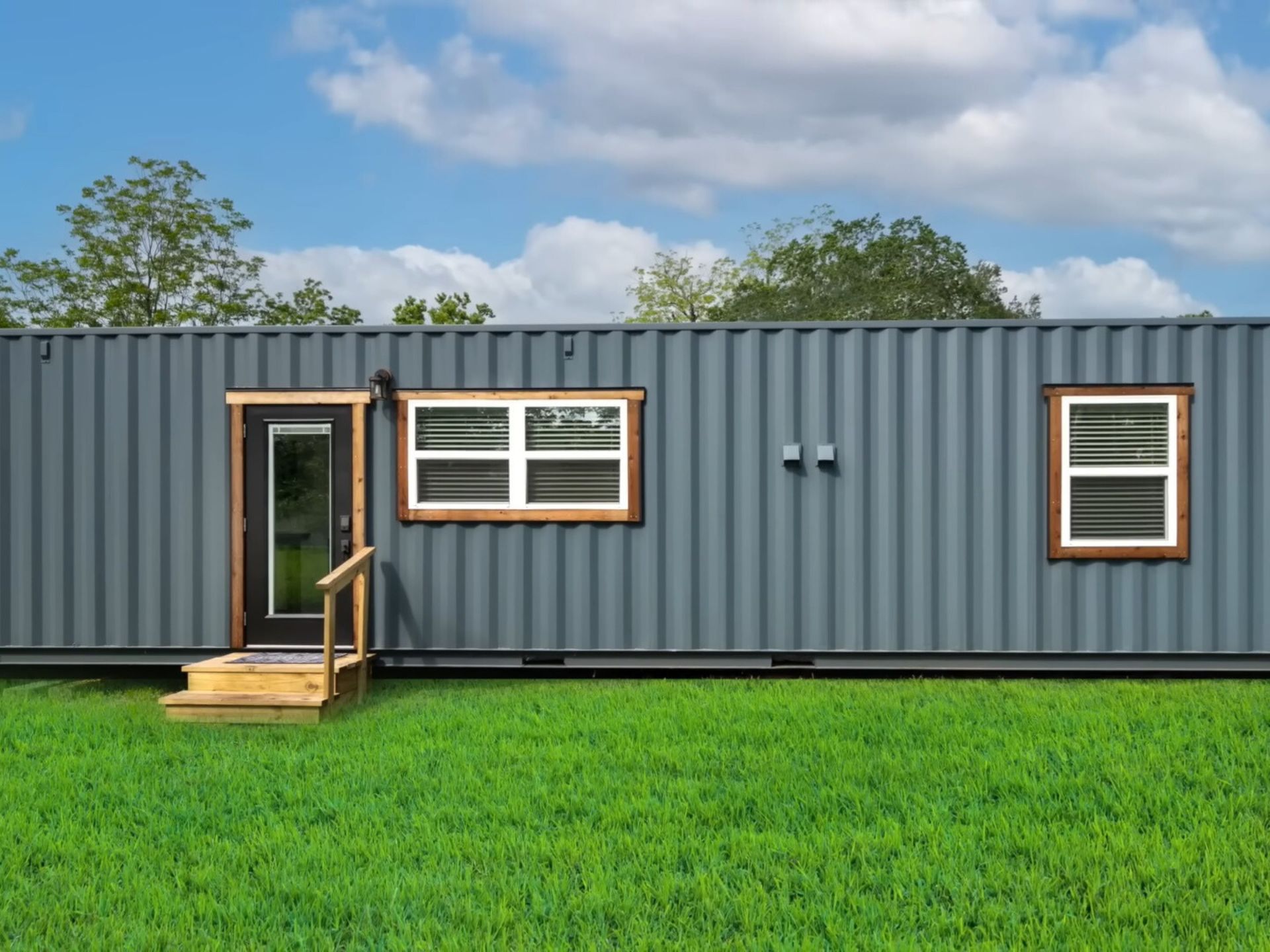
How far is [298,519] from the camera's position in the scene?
717cm

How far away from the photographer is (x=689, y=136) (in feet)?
121

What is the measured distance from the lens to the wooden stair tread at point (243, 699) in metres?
6.10

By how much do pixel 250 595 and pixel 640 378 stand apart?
3019 millimetres

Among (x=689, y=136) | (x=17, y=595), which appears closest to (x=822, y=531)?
(x=17, y=595)

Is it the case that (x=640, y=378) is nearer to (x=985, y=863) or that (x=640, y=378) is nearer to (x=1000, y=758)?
(x=1000, y=758)

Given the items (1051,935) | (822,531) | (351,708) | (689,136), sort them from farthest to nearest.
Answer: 1. (689,136)
2. (822,531)
3. (351,708)
4. (1051,935)

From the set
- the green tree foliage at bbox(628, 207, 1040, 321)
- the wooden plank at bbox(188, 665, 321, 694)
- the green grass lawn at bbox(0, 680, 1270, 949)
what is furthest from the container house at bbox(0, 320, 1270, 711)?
the green tree foliage at bbox(628, 207, 1040, 321)

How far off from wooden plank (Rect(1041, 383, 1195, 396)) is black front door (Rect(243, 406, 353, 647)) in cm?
480

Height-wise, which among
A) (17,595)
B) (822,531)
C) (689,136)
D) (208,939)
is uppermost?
(689,136)

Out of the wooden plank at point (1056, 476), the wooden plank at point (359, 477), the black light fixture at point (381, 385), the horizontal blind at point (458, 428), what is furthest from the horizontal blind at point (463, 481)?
the wooden plank at point (1056, 476)

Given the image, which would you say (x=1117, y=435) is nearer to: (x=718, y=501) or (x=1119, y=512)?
(x=1119, y=512)

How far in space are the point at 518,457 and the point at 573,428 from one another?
42cm

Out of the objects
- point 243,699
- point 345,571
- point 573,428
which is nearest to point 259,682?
point 243,699

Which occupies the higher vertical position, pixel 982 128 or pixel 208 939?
pixel 982 128
